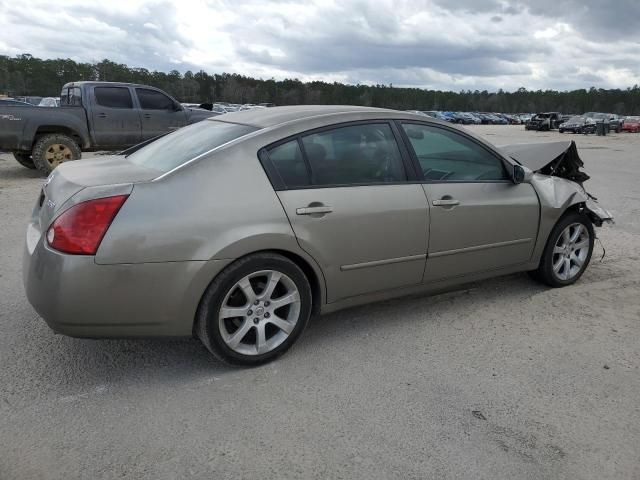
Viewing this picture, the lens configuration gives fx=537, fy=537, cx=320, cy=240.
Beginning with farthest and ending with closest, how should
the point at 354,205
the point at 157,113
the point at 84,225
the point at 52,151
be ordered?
1. the point at 157,113
2. the point at 52,151
3. the point at 354,205
4. the point at 84,225

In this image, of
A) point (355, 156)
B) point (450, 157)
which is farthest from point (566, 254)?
point (355, 156)

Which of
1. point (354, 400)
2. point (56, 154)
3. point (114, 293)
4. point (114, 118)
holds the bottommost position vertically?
point (354, 400)

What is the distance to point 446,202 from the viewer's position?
12.3ft

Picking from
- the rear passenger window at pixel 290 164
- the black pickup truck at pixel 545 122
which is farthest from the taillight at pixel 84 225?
the black pickup truck at pixel 545 122

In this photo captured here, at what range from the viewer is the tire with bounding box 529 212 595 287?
4.46 metres

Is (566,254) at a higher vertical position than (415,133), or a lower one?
lower

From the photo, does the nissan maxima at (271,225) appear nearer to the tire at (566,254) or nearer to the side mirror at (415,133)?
the side mirror at (415,133)

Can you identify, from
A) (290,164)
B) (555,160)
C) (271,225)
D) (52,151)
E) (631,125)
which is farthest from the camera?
(631,125)

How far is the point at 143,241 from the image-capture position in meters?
2.74

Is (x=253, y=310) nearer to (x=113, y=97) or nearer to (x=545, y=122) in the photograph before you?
(x=113, y=97)

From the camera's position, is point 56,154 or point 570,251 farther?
point 56,154

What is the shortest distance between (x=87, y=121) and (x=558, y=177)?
9382 mm

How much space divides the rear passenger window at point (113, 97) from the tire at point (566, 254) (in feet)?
A: 31.7

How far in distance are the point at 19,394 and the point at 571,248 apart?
4.24 meters
